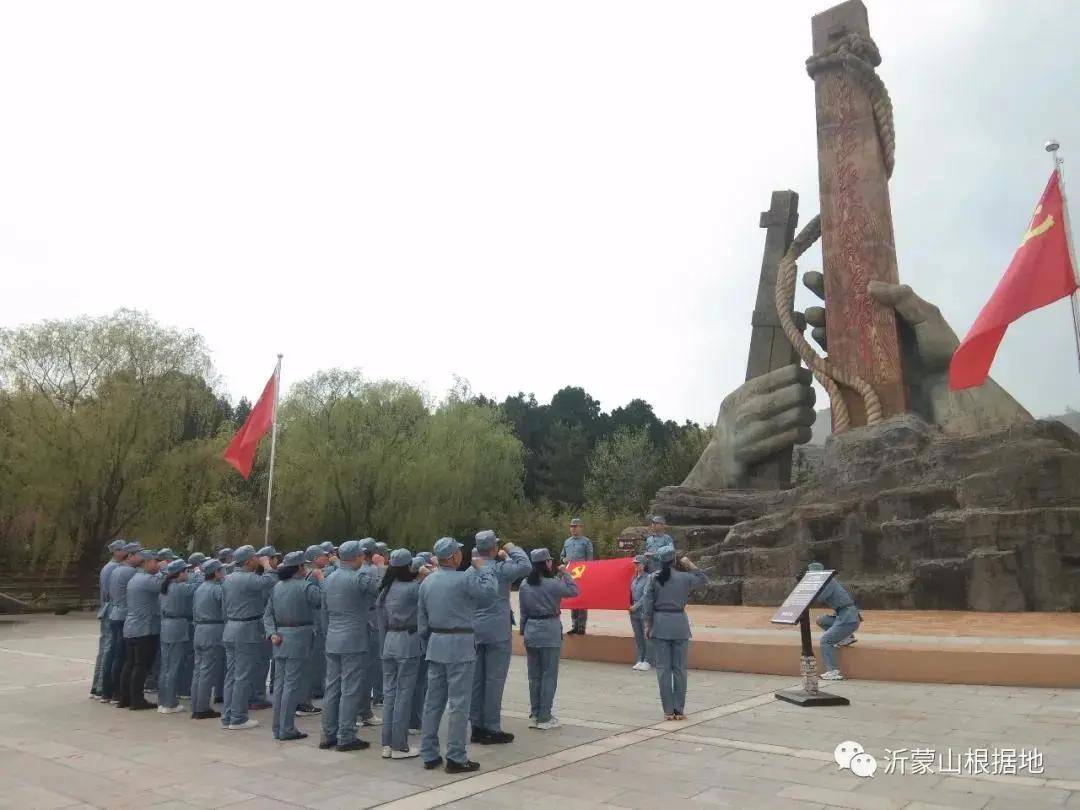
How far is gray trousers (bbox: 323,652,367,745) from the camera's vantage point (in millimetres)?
6270

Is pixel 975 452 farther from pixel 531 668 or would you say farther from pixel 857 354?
pixel 531 668

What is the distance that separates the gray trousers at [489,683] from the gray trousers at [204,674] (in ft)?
9.43

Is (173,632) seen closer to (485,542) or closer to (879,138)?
(485,542)

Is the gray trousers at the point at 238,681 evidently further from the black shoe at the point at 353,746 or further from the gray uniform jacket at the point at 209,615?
the black shoe at the point at 353,746

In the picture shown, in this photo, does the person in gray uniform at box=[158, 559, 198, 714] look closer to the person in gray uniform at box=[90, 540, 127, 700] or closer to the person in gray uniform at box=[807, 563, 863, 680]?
the person in gray uniform at box=[90, 540, 127, 700]

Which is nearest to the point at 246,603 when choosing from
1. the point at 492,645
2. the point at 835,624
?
the point at 492,645

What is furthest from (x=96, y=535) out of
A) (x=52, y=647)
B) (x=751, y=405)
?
(x=751, y=405)

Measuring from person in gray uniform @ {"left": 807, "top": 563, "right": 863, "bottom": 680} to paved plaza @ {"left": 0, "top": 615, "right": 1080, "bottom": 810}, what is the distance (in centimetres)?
38

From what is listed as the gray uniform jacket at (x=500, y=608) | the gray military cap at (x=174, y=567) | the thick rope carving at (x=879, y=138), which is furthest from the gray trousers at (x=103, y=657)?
the thick rope carving at (x=879, y=138)

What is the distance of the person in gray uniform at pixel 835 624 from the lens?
8430 millimetres

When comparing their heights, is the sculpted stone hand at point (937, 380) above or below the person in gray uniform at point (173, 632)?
above

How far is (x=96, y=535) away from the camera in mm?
20828

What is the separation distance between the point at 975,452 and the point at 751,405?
21.6 feet

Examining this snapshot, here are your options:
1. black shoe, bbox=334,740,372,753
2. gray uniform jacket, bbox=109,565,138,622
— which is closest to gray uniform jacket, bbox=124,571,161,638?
gray uniform jacket, bbox=109,565,138,622
